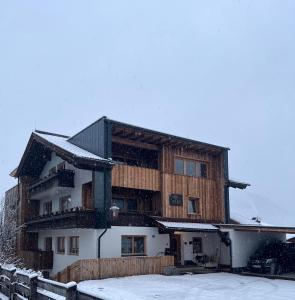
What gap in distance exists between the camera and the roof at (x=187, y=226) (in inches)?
999

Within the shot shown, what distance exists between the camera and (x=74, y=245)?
27219 millimetres

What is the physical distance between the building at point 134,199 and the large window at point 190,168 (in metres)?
0.07

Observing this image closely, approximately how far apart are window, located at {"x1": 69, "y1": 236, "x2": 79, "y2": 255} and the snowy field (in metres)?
5.92

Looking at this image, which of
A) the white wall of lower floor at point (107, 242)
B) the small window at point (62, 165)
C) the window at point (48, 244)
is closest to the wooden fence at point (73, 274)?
the white wall of lower floor at point (107, 242)

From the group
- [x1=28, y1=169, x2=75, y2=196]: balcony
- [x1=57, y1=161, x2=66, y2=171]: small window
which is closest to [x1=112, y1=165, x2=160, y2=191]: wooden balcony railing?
[x1=28, y1=169, x2=75, y2=196]: balcony

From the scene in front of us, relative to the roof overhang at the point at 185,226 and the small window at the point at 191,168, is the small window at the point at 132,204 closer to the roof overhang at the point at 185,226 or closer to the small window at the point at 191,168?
the roof overhang at the point at 185,226

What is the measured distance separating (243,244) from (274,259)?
2464mm

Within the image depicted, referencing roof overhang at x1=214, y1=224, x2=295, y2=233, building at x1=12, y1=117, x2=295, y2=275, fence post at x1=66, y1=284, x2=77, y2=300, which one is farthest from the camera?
building at x1=12, y1=117, x2=295, y2=275

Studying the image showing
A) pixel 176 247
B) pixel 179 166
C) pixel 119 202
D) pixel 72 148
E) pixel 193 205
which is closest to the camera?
pixel 72 148

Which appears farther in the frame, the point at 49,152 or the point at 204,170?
the point at 49,152

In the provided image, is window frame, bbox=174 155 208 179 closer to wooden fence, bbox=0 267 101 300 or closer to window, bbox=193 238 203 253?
window, bbox=193 238 203 253

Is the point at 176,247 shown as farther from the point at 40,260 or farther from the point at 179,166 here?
the point at 40,260

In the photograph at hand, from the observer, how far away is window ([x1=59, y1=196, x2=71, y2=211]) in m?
29.3

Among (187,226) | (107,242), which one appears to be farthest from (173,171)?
(107,242)
